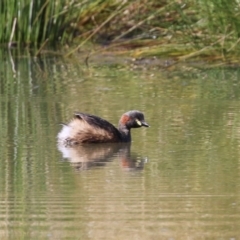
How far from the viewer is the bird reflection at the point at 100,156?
6.89 metres

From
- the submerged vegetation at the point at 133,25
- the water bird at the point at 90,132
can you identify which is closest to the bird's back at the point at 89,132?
the water bird at the point at 90,132

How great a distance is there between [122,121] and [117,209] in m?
2.60

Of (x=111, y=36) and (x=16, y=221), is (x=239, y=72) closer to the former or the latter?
(x=111, y=36)

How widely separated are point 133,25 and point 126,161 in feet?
24.0

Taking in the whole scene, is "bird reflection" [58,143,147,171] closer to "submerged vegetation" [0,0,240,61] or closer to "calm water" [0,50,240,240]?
"calm water" [0,50,240,240]

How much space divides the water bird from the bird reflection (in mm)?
47

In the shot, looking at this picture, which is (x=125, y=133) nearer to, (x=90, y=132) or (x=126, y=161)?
(x=90, y=132)

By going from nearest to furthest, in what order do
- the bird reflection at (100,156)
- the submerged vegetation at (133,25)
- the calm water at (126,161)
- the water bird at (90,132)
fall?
the calm water at (126,161)
the bird reflection at (100,156)
the water bird at (90,132)
the submerged vegetation at (133,25)

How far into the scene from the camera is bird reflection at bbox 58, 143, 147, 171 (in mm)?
6895

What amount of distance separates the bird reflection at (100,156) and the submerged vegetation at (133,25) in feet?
13.4

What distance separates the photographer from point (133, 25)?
14.2m

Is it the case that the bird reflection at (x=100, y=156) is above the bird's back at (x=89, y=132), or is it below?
below

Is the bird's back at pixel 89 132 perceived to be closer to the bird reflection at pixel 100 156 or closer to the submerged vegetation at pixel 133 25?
the bird reflection at pixel 100 156

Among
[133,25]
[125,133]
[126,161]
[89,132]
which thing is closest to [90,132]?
[89,132]
